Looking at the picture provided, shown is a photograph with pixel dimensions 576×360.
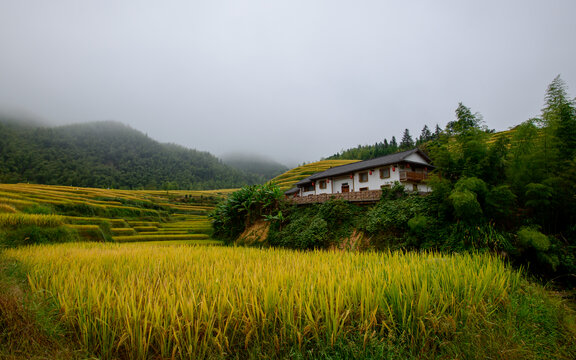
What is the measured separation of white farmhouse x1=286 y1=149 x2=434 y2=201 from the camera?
19.9 m

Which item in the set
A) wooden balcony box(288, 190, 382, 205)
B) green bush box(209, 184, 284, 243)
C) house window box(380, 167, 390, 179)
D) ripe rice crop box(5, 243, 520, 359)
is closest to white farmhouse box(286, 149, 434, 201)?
house window box(380, 167, 390, 179)

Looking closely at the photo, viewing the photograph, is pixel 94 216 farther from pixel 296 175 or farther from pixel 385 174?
pixel 296 175

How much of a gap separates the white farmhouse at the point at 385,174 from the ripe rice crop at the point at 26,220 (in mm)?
16445

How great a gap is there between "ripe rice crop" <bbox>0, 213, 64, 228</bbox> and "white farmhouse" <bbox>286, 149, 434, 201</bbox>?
16445 millimetres

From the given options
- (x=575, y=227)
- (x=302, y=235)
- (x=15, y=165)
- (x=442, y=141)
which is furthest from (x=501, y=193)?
(x=15, y=165)

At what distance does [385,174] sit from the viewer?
20.9 metres

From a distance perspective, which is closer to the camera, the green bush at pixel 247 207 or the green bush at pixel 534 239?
the green bush at pixel 534 239

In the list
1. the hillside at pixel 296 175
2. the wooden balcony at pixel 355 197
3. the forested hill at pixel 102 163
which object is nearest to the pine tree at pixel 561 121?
the wooden balcony at pixel 355 197

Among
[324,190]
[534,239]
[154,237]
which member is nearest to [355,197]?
[534,239]

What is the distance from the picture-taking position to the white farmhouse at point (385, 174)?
19.9 metres

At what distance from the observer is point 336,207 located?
12.5 meters

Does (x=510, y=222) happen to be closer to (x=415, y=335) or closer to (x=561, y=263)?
(x=561, y=263)

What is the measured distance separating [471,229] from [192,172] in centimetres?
13675

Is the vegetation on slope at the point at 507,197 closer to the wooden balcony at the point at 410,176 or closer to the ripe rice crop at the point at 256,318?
the ripe rice crop at the point at 256,318
